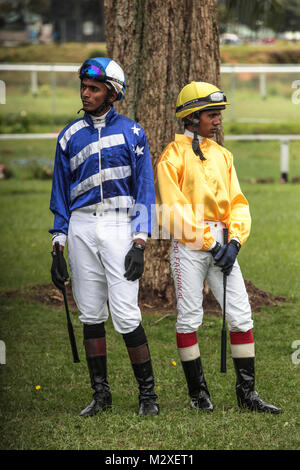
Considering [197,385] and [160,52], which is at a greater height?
[160,52]

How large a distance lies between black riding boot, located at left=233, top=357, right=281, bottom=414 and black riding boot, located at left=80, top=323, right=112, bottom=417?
0.81 meters

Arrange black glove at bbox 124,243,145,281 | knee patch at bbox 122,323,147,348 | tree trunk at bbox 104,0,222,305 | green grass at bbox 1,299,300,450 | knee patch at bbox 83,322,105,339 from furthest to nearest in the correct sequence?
tree trunk at bbox 104,0,222,305
knee patch at bbox 83,322,105,339
knee patch at bbox 122,323,147,348
black glove at bbox 124,243,145,281
green grass at bbox 1,299,300,450

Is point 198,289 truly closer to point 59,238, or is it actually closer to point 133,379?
point 59,238

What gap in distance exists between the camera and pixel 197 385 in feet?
16.7

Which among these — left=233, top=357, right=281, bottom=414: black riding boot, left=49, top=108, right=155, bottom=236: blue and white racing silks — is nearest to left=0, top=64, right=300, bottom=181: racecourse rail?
left=49, top=108, right=155, bottom=236: blue and white racing silks

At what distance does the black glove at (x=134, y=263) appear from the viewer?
479 centimetres

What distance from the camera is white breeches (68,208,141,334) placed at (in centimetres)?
482

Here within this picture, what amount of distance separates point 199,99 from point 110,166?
0.69 m

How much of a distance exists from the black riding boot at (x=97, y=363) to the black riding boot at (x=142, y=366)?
0.20 m

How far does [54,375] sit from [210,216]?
1.88 m

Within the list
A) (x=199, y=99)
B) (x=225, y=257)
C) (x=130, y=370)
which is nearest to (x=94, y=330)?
(x=225, y=257)

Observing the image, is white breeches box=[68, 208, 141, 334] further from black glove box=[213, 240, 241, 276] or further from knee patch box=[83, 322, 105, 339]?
black glove box=[213, 240, 241, 276]

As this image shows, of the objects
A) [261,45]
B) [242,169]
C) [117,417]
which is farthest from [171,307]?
[261,45]

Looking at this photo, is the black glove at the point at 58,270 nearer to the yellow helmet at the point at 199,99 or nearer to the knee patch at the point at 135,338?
the knee patch at the point at 135,338
